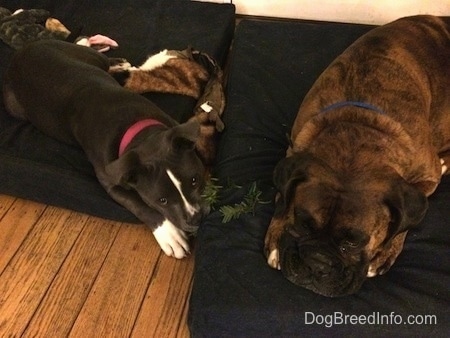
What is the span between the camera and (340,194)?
1994 mm

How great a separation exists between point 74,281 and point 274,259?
105cm

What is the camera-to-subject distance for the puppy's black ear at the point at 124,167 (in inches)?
91.1

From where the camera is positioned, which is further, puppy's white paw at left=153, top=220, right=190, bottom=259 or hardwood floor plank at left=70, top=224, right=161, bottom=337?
puppy's white paw at left=153, top=220, right=190, bottom=259

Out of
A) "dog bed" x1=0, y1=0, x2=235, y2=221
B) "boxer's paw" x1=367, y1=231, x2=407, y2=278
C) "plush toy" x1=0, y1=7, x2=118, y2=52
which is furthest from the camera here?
"plush toy" x1=0, y1=7, x2=118, y2=52

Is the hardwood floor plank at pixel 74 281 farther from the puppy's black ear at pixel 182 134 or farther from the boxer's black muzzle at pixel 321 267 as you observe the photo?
the boxer's black muzzle at pixel 321 267

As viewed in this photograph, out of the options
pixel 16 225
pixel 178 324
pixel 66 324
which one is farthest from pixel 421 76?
pixel 16 225

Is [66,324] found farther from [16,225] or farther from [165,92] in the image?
[165,92]

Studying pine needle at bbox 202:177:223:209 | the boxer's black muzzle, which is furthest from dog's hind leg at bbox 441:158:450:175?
pine needle at bbox 202:177:223:209

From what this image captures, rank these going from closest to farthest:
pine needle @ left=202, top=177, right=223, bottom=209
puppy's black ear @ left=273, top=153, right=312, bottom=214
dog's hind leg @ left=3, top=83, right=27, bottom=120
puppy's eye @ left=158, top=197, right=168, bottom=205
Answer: puppy's black ear @ left=273, top=153, right=312, bottom=214 → puppy's eye @ left=158, top=197, right=168, bottom=205 → pine needle @ left=202, top=177, right=223, bottom=209 → dog's hind leg @ left=3, top=83, right=27, bottom=120

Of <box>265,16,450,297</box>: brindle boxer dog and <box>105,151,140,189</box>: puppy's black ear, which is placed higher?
<box>265,16,450,297</box>: brindle boxer dog

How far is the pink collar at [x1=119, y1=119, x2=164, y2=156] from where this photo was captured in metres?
2.61

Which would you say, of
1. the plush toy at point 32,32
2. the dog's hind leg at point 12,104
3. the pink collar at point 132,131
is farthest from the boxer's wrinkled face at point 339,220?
the plush toy at point 32,32

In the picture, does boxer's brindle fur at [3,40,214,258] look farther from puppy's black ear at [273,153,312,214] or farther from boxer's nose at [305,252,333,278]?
boxer's nose at [305,252,333,278]

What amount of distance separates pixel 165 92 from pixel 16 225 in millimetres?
1155
